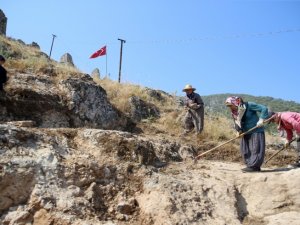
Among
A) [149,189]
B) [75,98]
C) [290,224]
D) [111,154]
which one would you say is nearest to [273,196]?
[290,224]

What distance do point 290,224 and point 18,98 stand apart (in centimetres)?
590

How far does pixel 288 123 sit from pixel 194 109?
368 centimetres

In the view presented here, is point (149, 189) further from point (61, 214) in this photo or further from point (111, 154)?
point (61, 214)

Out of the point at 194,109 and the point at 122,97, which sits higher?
the point at 122,97

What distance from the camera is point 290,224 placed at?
5.59 meters

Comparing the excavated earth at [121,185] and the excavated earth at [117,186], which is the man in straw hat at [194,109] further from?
the excavated earth at [117,186]

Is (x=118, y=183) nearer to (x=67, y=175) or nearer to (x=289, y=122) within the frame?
(x=67, y=175)

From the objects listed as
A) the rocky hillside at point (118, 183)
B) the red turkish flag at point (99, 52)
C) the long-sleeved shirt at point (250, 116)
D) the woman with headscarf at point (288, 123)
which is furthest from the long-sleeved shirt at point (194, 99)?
the red turkish flag at point (99, 52)

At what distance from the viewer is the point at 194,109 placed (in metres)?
10.8

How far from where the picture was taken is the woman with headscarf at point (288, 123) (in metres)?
7.19

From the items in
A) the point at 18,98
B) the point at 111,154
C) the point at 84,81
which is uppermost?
the point at 84,81

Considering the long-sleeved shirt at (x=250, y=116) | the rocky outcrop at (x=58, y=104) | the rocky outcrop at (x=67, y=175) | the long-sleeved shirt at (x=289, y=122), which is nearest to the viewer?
the rocky outcrop at (x=67, y=175)

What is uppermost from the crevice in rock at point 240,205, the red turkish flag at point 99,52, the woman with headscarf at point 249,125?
the red turkish flag at point 99,52

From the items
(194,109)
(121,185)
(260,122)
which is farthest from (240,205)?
(194,109)
